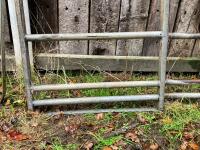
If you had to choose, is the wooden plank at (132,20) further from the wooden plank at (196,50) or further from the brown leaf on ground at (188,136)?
the brown leaf on ground at (188,136)

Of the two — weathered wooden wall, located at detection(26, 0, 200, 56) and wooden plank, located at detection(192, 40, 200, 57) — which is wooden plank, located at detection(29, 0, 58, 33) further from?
wooden plank, located at detection(192, 40, 200, 57)

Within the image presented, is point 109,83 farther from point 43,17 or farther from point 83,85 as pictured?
point 43,17

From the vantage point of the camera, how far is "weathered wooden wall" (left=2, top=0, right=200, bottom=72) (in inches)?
117

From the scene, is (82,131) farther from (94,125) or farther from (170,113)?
(170,113)

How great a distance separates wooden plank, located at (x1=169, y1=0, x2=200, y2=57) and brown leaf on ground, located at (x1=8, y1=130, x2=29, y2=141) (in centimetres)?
157

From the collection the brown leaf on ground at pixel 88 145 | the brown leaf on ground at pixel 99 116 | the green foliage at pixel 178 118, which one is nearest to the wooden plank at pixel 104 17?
the brown leaf on ground at pixel 99 116

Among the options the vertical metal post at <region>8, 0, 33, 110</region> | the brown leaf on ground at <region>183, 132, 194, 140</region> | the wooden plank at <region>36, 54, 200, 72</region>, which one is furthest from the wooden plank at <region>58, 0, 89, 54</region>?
the brown leaf on ground at <region>183, 132, 194, 140</region>

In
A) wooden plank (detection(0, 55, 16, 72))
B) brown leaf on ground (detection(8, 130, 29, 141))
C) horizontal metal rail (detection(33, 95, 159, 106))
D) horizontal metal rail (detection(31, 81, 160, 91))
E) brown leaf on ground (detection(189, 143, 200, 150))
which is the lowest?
brown leaf on ground (detection(189, 143, 200, 150))

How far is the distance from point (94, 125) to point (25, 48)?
834 millimetres

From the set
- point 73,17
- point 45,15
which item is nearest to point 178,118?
point 73,17

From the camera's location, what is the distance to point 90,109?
296cm

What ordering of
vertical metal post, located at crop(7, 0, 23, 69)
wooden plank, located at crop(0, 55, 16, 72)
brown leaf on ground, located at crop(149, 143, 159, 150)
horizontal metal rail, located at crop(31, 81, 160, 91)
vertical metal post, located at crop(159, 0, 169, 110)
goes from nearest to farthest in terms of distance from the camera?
1. vertical metal post, located at crop(159, 0, 169, 110)
2. brown leaf on ground, located at crop(149, 143, 159, 150)
3. horizontal metal rail, located at crop(31, 81, 160, 91)
4. vertical metal post, located at crop(7, 0, 23, 69)
5. wooden plank, located at crop(0, 55, 16, 72)

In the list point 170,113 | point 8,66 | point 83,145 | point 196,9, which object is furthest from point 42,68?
point 196,9

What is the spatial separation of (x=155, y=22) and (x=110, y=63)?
577 mm
